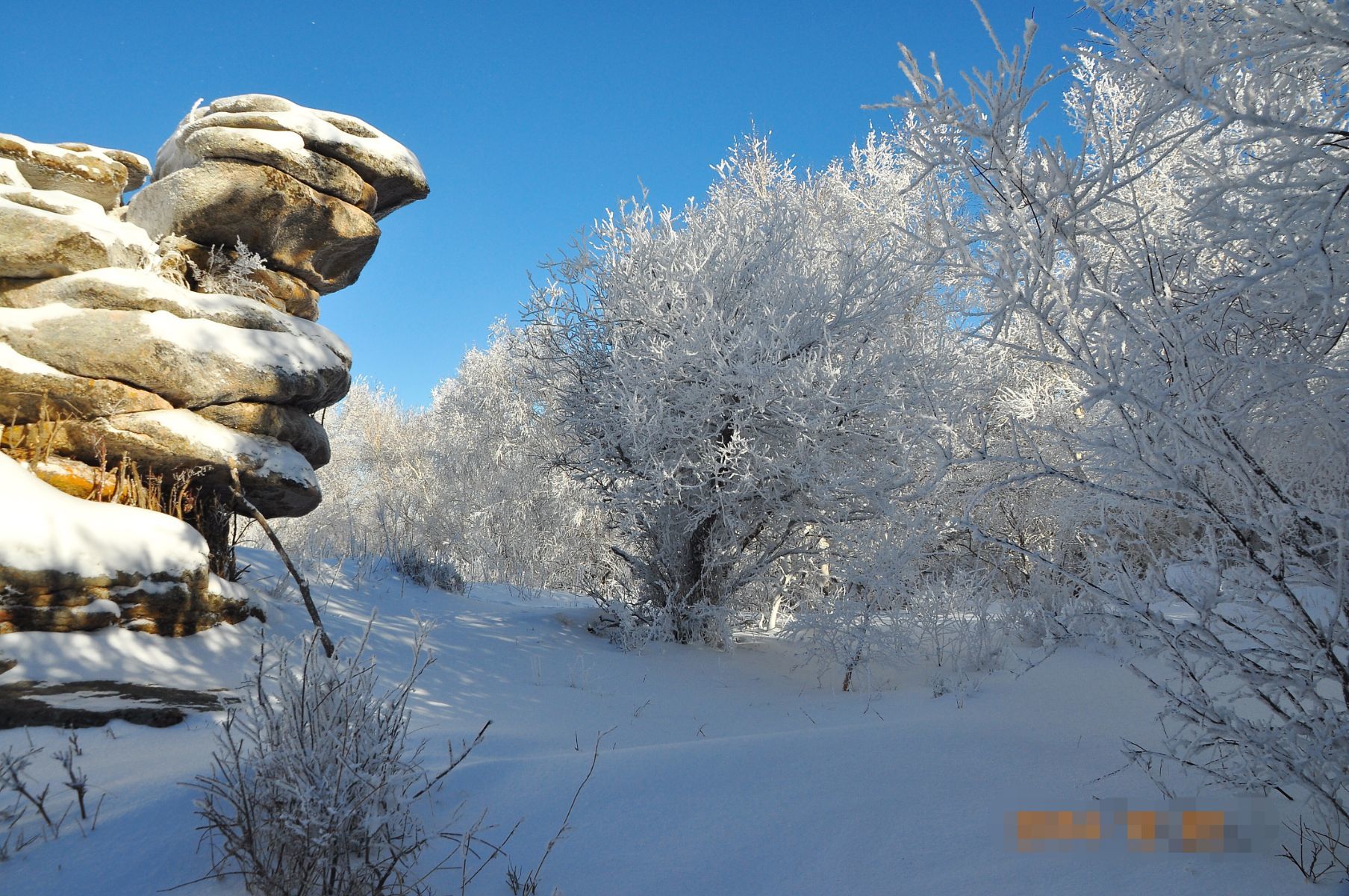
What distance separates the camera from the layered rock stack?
4.86 metres

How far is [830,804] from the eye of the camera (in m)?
2.75

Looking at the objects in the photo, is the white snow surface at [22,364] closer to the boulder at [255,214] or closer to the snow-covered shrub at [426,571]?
the boulder at [255,214]

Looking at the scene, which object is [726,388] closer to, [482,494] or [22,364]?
[22,364]

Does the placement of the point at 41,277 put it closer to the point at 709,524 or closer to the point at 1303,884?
the point at 709,524

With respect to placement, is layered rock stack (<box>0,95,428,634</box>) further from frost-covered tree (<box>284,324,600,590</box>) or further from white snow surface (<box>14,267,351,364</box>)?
frost-covered tree (<box>284,324,600,590</box>)

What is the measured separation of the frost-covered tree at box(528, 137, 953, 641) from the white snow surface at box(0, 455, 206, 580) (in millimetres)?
3322

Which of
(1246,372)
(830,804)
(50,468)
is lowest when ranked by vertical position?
(830,804)

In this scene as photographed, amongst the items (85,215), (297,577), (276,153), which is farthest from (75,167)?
(297,577)

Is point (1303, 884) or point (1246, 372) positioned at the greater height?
point (1246, 372)

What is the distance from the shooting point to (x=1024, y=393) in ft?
29.0

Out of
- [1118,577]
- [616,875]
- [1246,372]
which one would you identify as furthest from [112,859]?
[1246,372]

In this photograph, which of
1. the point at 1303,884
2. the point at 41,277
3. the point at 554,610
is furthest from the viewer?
the point at 554,610

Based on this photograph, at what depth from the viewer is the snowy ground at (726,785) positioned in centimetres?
229

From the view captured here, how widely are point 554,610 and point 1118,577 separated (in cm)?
629
